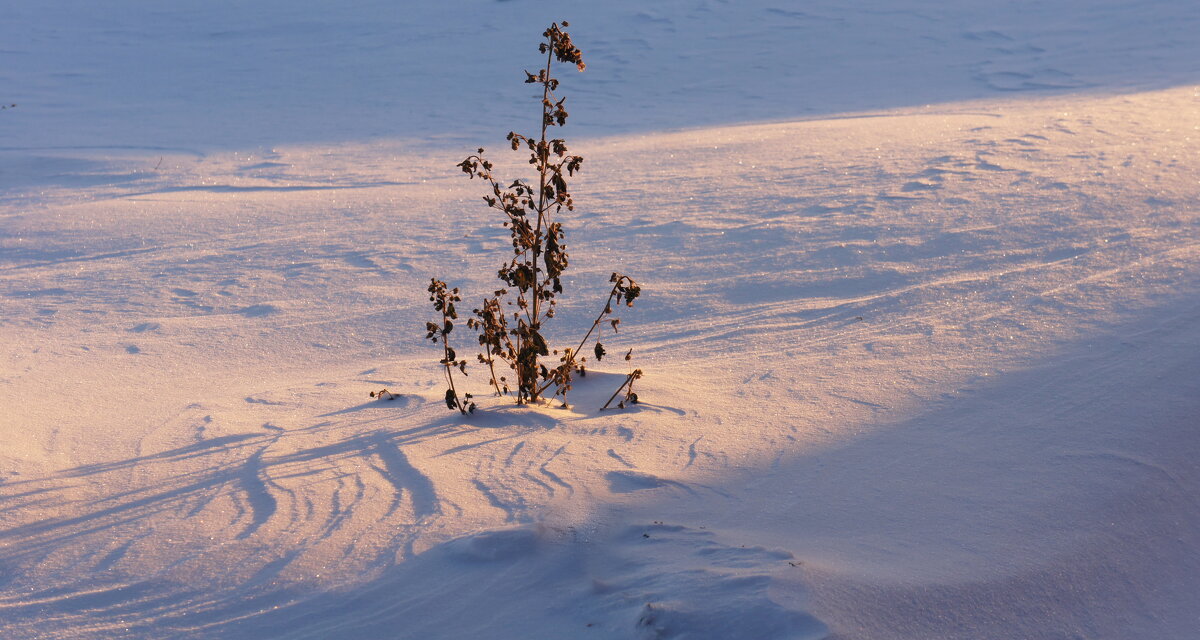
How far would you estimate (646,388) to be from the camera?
3.54 metres

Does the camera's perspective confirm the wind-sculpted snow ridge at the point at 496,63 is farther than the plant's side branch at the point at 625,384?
Yes

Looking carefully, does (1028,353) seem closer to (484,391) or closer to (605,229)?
(484,391)

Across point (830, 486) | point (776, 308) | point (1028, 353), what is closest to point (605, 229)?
point (776, 308)

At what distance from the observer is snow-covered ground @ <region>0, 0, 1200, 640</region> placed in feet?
7.41

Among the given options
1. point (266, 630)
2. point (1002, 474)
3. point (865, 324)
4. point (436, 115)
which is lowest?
point (266, 630)

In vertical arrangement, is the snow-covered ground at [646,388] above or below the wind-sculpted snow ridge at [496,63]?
below

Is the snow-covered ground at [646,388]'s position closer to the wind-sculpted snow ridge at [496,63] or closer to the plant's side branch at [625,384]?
the plant's side branch at [625,384]

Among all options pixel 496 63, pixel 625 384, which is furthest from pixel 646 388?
pixel 496 63

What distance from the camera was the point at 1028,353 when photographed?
3.61 metres

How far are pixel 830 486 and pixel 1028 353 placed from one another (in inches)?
53.0

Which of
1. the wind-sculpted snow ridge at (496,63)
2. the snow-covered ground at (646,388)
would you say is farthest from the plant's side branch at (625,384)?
the wind-sculpted snow ridge at (496,63)

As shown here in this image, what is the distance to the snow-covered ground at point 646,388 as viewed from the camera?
7.41 feet

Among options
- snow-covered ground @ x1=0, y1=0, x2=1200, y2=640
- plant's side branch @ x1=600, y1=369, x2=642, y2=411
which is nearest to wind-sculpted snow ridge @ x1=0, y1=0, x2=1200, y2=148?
→ snow-covered ground @ x1=0, y1=0, x2=1200, y2=640

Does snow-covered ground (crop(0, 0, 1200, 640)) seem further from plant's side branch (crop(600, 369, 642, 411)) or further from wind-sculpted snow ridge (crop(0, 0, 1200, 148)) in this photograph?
wind-sculpted snow ridge (crop(0, 0, 1200, 148))
